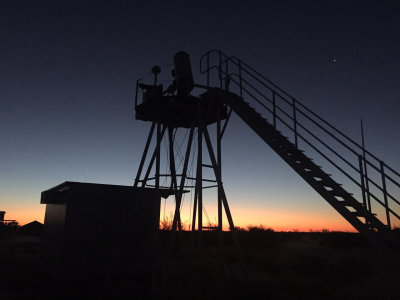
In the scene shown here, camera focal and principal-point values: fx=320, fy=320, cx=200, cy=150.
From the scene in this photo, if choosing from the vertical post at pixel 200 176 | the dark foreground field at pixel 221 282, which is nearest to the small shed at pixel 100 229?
the dark foreground field at pixel 221 282

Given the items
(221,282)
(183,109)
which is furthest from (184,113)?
(221,282)

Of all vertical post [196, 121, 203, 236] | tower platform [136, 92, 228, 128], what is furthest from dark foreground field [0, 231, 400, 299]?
tower platform [136, 92, 228, 128]

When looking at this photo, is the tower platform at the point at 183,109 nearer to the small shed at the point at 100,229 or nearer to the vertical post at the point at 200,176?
the vertical post at the point at 200,176

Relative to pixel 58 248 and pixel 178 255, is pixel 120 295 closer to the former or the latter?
pixel 58 248

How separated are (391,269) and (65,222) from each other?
34.2ft

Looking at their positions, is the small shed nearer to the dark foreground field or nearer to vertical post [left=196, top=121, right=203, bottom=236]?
the dark foreground field

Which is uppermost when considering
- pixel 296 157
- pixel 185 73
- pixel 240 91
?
pixel 185 73

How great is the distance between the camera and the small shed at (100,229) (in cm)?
1185

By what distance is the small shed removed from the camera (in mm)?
11852

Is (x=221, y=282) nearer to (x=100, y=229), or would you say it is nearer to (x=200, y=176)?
(x=200, y=176)

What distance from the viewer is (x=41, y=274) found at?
A: 13.2 meters

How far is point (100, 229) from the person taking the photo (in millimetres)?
12414

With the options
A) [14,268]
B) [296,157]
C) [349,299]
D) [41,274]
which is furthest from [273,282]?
[14,268]

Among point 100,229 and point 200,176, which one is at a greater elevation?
point 200,176
